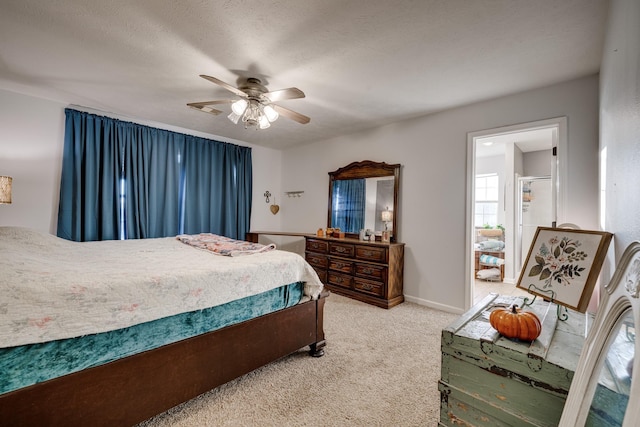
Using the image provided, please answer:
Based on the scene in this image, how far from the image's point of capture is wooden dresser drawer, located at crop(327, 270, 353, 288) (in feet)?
12.4

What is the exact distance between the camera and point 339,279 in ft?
12.7

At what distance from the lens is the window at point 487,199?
18.2 ft

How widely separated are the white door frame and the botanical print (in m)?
1.76

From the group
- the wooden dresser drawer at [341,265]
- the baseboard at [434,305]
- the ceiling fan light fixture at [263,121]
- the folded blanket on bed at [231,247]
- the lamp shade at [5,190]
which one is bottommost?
the baseboard at [434,305]

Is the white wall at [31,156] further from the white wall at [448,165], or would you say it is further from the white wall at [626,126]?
the white wall at [626,126]

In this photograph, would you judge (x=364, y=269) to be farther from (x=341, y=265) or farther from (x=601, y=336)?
(x=601, y=336)

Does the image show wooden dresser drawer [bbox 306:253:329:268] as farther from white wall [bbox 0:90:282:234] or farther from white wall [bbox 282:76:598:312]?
white wall [bbox 0:90:282:234]

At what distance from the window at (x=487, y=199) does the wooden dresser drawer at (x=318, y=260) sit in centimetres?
364

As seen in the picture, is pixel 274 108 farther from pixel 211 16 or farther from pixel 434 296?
pixel 434 296

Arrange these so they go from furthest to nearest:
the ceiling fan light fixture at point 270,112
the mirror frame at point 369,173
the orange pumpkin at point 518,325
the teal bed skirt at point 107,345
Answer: the mirror frame at point 369,173
the ceiling fan light fixture at point 270,112
the teal bed skirt at point 107,345
the orange pumpkin at point 518,325

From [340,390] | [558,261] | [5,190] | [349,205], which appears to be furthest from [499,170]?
[5,190]

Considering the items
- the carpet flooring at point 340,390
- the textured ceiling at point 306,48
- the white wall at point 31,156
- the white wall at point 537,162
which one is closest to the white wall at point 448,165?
the textured ceiling at point 306,48

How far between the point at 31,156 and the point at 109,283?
2.98 metres

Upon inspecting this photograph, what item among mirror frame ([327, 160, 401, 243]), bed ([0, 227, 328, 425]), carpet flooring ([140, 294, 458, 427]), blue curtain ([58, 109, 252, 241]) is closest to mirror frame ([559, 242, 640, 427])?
carpet flooring ([140, 294, 458, 427])
